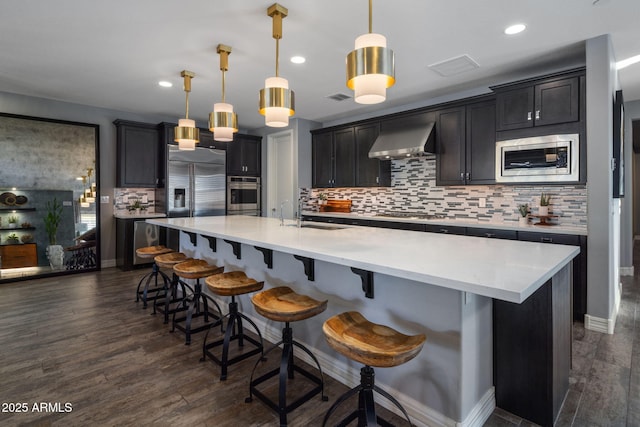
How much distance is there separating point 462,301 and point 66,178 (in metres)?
5.76

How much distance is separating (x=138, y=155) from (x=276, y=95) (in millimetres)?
4128

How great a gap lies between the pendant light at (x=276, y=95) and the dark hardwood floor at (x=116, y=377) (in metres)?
1.80

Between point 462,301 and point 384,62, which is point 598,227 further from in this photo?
point 384,62

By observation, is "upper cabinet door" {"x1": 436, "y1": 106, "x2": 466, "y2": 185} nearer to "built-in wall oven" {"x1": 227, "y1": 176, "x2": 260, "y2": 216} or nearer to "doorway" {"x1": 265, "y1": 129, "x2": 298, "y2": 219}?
"doorway" {"x1": 265, "y1": 129, "x2": 298, "y2": 219}

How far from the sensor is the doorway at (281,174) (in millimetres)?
6223

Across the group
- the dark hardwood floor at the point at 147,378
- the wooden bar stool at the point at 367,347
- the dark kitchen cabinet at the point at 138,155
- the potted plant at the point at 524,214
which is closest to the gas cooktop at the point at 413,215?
the potted plant at the point at 524,214

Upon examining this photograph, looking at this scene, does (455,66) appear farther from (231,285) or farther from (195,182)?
(195,182)

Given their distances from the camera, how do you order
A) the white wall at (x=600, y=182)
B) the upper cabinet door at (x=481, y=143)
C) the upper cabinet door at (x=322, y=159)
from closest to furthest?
1. the white wall at (x=600, y=182)
2. the upper cabinet door at (x=481, y=143)
3. the upper cabinet door at (x=322, y=159)

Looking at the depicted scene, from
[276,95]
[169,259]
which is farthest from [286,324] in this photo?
[169,259]

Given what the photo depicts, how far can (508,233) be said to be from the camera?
353 cm

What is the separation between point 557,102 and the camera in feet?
10.9

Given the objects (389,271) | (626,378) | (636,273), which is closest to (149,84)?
(389,271)

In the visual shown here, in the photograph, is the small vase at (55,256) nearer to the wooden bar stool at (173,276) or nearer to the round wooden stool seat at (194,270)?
the wooden bar stool at (173,276)

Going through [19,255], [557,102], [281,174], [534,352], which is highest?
[557,102]
